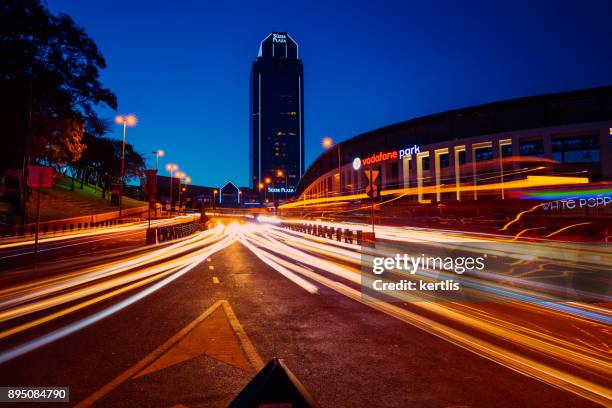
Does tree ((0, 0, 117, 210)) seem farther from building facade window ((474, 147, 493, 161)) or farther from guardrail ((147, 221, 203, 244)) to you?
building facade window ((474, 147, 493, 161))

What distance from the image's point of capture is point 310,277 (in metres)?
12.1

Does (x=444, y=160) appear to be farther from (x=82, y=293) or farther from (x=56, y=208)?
(x=56, y=208)

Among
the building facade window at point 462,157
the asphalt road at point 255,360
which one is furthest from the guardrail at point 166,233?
the building facade window at point 462,157

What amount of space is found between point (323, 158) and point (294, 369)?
9335cm

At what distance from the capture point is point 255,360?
5133 mm

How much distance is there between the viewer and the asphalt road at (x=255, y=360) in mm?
4109

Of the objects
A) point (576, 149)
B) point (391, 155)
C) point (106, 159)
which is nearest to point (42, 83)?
point (106, 159)

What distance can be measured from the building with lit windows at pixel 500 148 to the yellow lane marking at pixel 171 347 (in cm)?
3414

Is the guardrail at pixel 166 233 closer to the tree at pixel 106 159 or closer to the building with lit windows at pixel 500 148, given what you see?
the building with lit windows at pixel 500 148

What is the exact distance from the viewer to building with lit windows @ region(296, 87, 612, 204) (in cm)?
4712

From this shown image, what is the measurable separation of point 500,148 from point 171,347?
5502 cm

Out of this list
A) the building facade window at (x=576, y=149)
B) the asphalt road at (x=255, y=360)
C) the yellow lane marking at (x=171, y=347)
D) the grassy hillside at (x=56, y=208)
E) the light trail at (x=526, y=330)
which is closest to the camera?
the asphalt road at (x=255, y=360)

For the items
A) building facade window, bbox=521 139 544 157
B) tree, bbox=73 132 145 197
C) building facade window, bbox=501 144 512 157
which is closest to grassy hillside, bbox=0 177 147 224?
tree, bbox=73 132 145 197

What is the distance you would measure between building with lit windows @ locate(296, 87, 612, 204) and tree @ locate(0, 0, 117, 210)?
28.0 meters
